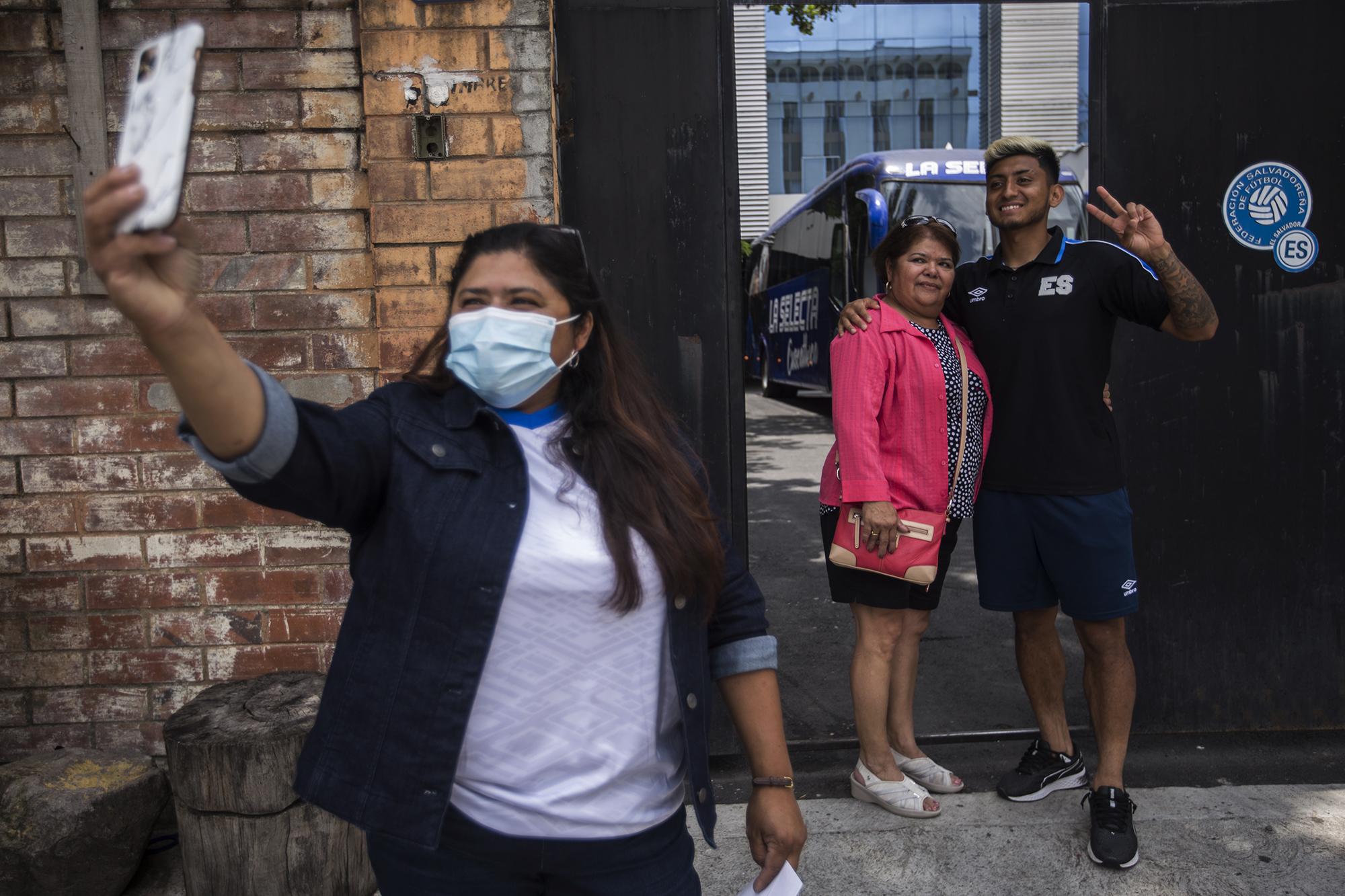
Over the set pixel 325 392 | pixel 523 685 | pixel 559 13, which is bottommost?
pixel 523 685

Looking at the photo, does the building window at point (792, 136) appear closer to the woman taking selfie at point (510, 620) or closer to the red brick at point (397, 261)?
the red brick at point (397, 261)

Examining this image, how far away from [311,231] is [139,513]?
3.21 ft

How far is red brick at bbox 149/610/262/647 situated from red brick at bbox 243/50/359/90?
5.09 ft

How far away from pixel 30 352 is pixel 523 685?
250 centimetres

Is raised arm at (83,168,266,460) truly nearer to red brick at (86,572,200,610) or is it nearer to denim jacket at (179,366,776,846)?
denim jacket at (179,366,776,846)

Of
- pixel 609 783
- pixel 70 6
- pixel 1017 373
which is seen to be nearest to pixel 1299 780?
pixel 1017 373

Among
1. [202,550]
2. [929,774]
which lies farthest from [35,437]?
[929,774]

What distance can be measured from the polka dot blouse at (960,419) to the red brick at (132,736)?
97.6 inches

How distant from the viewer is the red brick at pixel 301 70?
10.6 ft

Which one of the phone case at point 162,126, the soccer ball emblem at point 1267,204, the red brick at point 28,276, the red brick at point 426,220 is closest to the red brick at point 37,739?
the red brick at point 28,276

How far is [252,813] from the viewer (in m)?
2.71

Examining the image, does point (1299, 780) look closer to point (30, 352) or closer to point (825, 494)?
point (825, 494)

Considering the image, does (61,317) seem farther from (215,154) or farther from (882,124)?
(882,124)

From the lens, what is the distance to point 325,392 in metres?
3.32
